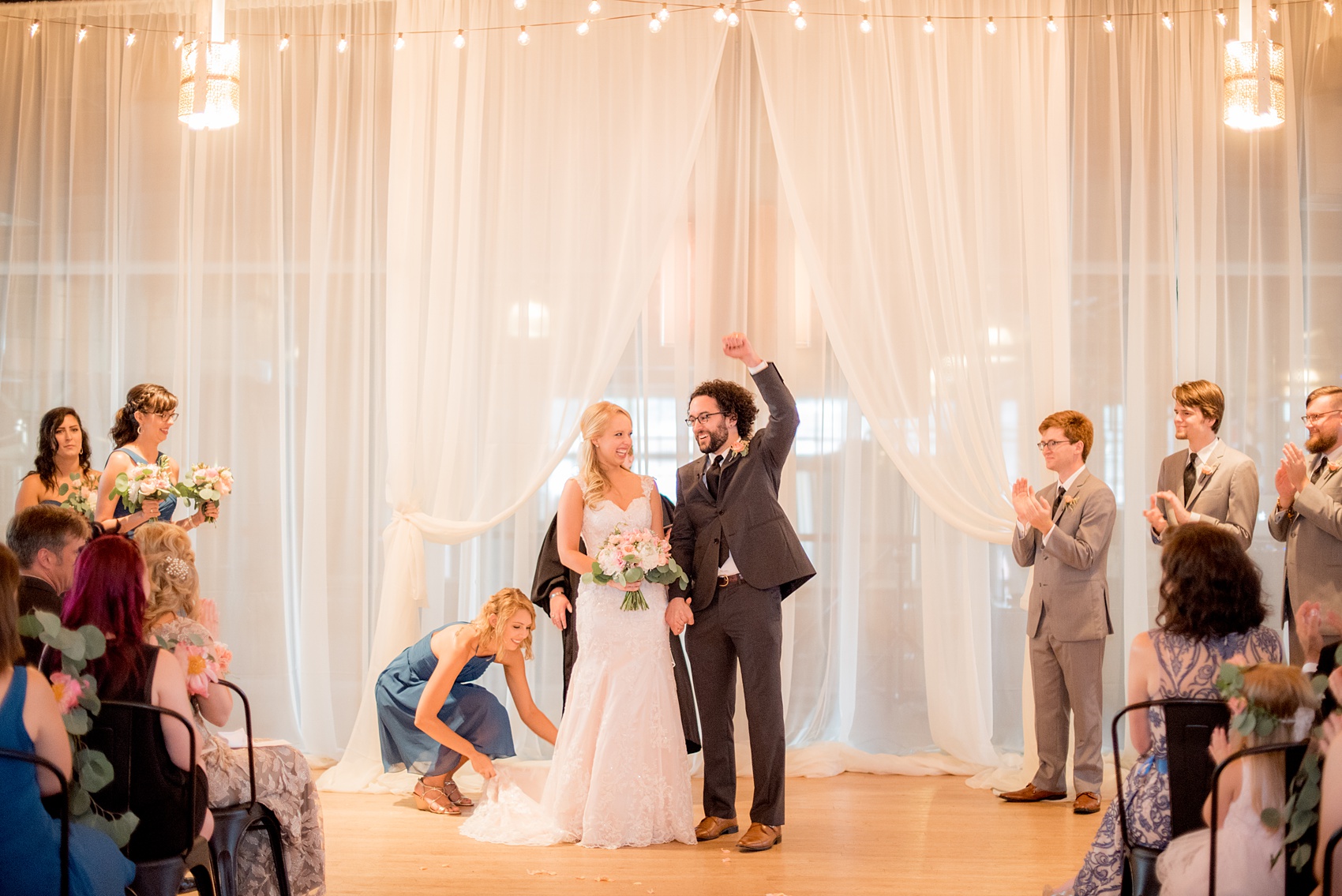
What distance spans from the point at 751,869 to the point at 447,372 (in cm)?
280

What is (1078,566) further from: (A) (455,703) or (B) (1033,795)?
(A) (455,703)

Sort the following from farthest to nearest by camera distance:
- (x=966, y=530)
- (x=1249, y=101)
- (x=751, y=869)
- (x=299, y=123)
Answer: (x=299, y=123) < (x=966, y=530) < (x=1249, y=101) < (x=751, y=869)

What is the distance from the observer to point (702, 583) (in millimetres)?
4441

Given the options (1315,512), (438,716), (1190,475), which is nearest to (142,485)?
(438,716)

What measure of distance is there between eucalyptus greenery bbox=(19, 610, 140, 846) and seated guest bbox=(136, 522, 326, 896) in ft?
1.50

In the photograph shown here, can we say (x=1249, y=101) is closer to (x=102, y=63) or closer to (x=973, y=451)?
(x=973, y=451)

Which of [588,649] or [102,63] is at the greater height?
[102,63]

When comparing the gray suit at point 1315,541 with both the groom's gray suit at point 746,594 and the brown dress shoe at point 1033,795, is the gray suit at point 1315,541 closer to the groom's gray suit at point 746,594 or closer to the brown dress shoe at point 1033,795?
the brown dress shoe at point 1033,795

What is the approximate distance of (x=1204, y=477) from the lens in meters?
4.84

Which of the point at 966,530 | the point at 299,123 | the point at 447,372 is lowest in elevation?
the point at 966,530

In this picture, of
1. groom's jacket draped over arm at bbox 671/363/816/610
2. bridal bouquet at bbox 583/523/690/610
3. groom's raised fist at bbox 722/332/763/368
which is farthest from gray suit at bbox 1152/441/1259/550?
bridal bouquet at bbox 583/523/690/610

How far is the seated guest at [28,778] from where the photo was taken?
2.29 meters

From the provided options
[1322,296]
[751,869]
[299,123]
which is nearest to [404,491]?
[299,123]

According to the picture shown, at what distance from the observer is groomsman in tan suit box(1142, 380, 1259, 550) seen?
4691 millimetres
